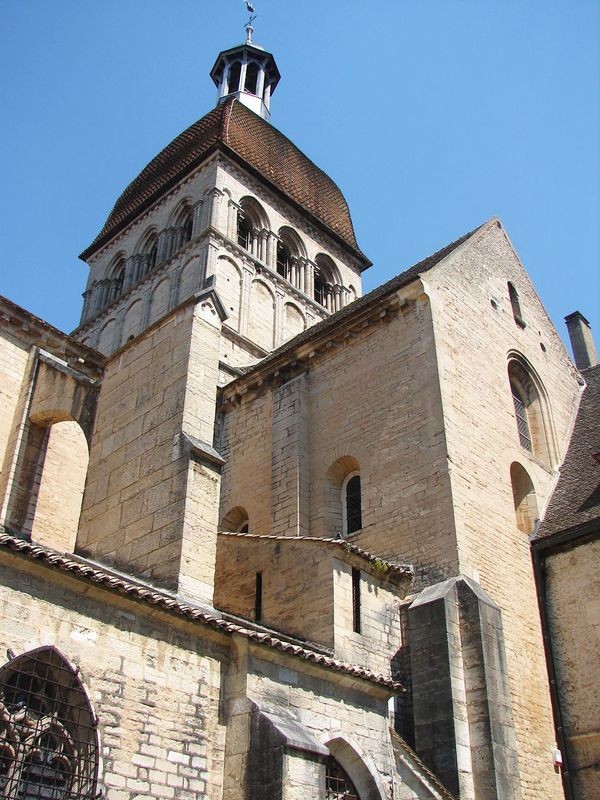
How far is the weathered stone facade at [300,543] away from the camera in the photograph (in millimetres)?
7855

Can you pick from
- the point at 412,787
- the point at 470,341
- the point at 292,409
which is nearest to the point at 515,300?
the point at 470,341

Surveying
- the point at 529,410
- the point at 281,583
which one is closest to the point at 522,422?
the point at 529,410

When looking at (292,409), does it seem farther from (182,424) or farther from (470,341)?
(182,424)

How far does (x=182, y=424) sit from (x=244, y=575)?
3198 mm

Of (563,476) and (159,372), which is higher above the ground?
(563,476)

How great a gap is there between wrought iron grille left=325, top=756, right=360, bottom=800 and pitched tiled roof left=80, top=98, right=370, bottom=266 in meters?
22.5

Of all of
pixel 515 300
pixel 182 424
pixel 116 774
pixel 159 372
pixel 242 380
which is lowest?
pixel 116 774

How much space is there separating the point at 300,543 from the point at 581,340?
13064 millimetres

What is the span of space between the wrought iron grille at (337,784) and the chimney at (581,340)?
48.8 ft

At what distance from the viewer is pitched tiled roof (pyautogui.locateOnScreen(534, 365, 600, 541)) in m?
14.3

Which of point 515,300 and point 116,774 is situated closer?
point 116,774

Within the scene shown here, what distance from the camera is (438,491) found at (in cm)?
1290

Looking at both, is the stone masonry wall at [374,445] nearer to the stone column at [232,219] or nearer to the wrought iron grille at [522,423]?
the wrought iron grille at [522,423]

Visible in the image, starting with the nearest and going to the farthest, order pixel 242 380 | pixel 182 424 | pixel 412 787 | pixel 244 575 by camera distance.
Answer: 1. pixel 412 787
2. pixel 182 424
3. pixel 244 575
4. pixel 242 380
